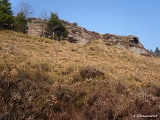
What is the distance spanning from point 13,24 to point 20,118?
30.5 m

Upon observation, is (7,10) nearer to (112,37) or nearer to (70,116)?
(70,116)

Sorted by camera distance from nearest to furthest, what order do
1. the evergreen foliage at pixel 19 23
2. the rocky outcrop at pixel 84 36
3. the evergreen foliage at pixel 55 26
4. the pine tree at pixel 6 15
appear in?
the pine tree at pixel 6 15, the evergreen foliage at pixel 19 23, the evergreen foliage at pixel 55 26, the rocky outcrop at pixel 84 36

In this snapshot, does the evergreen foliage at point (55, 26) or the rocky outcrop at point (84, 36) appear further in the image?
the rocky outcrop at point (84, 36)

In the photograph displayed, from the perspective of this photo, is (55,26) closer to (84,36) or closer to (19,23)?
(19,23)

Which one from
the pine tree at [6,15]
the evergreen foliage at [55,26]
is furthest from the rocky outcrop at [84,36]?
the pine tree at [6,15]

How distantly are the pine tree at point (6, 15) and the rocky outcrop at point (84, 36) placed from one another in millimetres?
8585

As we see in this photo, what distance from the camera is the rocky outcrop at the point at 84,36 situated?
41.4 meters

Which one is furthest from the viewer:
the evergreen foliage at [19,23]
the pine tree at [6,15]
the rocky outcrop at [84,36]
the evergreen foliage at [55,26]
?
the rocky outcrop at [84,36]

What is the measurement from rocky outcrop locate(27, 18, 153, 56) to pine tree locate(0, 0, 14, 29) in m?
8.59

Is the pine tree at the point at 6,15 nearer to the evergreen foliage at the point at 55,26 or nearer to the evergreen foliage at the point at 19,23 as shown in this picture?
the evergreen foliage at the point at 19,23

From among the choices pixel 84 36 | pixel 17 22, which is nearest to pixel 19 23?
pixel 17 22

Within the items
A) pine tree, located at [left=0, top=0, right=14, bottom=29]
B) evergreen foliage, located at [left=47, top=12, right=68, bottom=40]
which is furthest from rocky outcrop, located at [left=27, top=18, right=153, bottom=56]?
pine tree, located at [left=0, top=0, right=14, bottom=29]

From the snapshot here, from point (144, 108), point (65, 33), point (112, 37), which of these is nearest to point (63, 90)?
point (144, 108)

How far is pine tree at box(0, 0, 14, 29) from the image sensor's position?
27.9 metres
